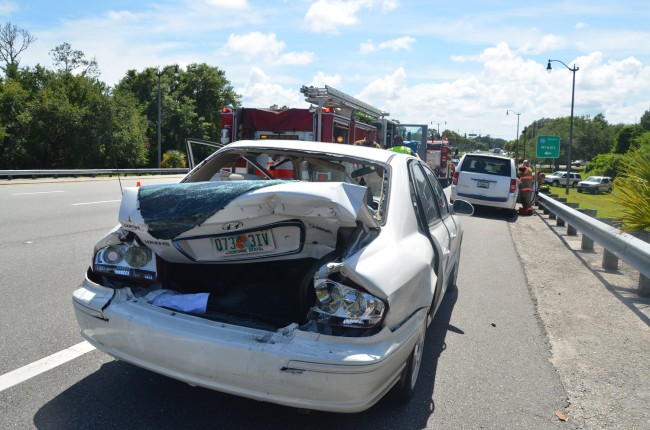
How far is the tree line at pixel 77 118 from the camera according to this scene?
4106cm

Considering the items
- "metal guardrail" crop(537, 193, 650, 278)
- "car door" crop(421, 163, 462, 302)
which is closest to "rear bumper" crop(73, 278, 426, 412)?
"car door" crop(421, 163, 462, 302)

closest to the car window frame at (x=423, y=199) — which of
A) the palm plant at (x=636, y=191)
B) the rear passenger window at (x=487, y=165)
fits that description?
the palm plant at (x=636, y=191)

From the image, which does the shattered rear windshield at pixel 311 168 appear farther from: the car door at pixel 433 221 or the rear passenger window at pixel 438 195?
the rear passenger window at pixel 438 195

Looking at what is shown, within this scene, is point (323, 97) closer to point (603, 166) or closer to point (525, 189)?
point (525, 189)

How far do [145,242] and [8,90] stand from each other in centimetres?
4506

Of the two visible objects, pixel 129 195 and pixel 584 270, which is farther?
pixel 584 270

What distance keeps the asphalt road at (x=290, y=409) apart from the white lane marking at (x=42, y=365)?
0.17 feet

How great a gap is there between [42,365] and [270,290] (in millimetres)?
1681

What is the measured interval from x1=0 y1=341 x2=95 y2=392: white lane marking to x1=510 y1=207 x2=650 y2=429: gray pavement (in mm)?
3437

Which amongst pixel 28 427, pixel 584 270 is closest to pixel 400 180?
pixel 28 427

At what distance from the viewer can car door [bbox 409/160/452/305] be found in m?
4.18

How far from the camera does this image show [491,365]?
442 centimetres

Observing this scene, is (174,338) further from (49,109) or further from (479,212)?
(49,109)

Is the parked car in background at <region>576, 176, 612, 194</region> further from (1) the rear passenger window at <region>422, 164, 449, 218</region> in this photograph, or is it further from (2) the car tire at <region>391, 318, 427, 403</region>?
(2) the car tire at <region>391, 318, 427, 403</region>
